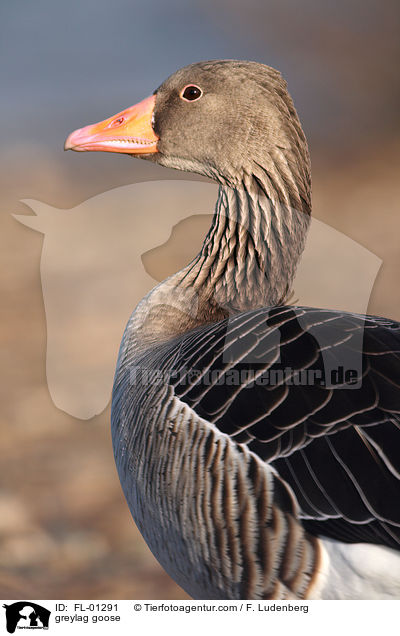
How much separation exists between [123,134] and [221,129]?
0.25 metres

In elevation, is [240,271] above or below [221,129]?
below

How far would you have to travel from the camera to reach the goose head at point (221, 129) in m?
1.40

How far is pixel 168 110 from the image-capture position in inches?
58.6
